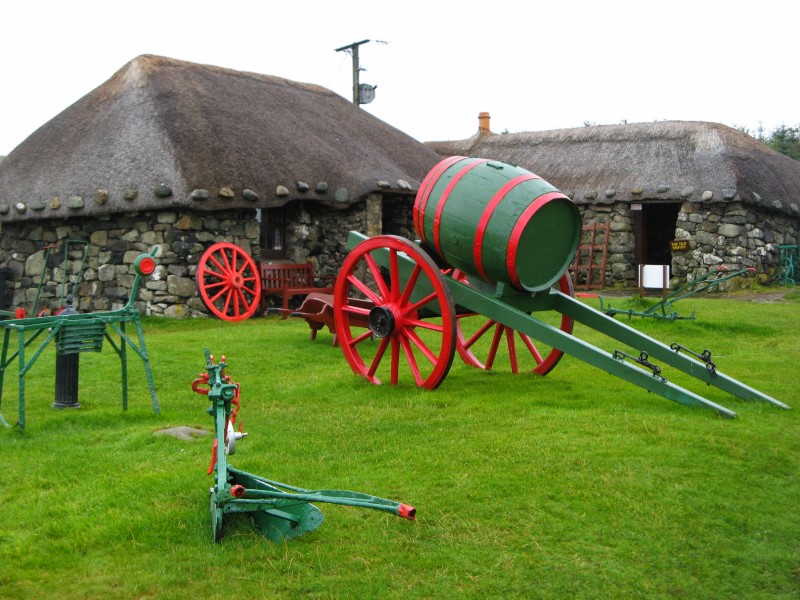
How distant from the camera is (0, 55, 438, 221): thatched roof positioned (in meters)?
13.8

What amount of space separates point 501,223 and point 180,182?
7.86 m

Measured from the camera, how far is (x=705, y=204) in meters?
18.4

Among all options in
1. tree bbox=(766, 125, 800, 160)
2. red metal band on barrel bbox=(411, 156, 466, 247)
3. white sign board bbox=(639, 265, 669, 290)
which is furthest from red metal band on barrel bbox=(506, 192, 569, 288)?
tree bbox=(766, 125, 800, 160)

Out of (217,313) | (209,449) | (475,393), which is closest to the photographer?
(209,449)

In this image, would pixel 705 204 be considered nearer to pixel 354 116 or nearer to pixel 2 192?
pixel 354 116

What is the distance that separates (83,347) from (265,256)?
9.26 meters

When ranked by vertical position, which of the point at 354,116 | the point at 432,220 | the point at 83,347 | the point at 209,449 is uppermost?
the point at 354,116

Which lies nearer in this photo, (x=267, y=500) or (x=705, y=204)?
(x=267, y=500)

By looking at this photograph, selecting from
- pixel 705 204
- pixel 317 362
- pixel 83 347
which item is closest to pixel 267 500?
pixel 83 347

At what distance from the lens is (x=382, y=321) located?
738cm

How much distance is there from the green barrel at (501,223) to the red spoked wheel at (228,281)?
706cm

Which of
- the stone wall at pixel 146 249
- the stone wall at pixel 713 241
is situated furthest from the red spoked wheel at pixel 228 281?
the stone wall at pixel 713 241

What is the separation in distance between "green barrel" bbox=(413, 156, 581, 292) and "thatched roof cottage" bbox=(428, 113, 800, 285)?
38.2 ft

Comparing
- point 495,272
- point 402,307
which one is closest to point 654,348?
point 495,272
